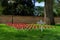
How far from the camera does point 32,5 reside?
2695 centimetres

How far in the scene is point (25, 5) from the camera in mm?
26688

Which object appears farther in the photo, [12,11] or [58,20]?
[12,11]

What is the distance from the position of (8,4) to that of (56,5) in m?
5.70

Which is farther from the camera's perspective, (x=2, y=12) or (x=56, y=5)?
(x=56, y=5)

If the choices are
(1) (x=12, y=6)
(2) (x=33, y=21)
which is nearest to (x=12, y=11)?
(1) (x=12, y=6)

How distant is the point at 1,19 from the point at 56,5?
27.9 ft

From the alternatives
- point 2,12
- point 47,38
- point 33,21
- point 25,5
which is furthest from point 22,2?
point 47,38

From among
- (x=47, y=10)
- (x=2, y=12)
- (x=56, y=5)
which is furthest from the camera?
(x=56, y=5)

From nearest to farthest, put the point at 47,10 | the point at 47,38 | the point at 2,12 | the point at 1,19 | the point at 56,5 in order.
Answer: the point at 47,38
the point at 47,10
the point at 1,19
the point at 2,12
the point at 56,5

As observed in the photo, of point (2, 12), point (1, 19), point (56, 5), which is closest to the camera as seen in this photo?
point (1, 19)

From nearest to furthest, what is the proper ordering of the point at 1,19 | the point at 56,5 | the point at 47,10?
the point at 47,10, the point at 1,19, the point at 56,5

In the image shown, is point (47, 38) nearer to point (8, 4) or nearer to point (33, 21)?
point (33, 21)

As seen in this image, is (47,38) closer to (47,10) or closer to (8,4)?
(47,10)

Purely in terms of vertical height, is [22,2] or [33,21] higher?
[22,2]
